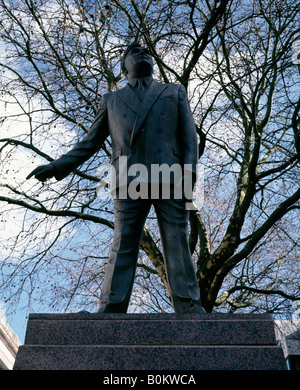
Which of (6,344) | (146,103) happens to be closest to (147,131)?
(146,103)

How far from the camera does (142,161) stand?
4.61 m

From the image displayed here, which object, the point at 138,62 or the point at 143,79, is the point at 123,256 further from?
the point at 138,62

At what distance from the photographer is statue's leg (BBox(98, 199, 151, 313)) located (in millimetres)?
4230

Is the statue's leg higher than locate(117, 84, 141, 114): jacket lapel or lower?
lower

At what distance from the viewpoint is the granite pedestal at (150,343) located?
3451mm

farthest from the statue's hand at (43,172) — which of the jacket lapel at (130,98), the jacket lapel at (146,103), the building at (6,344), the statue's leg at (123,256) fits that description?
the building at (6,344)

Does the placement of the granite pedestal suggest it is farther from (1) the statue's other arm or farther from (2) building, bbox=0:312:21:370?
(2) building, bbox=0:312:21:370

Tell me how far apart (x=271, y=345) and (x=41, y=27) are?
905 cm

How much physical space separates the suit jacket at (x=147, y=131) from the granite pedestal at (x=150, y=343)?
148cm

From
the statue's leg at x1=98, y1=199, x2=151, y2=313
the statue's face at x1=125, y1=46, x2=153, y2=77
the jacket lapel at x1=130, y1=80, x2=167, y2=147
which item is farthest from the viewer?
the statue's face at x1=125, y1=46, x2=153, y2=77

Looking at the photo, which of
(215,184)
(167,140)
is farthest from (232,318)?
(215,184)

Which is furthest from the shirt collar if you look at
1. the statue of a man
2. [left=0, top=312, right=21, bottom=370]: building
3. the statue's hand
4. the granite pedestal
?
[left=0, top=312, right=21, bottom=370]: building

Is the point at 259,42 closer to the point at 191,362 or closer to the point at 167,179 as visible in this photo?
the point at 167,179

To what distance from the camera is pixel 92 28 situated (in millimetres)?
10953
